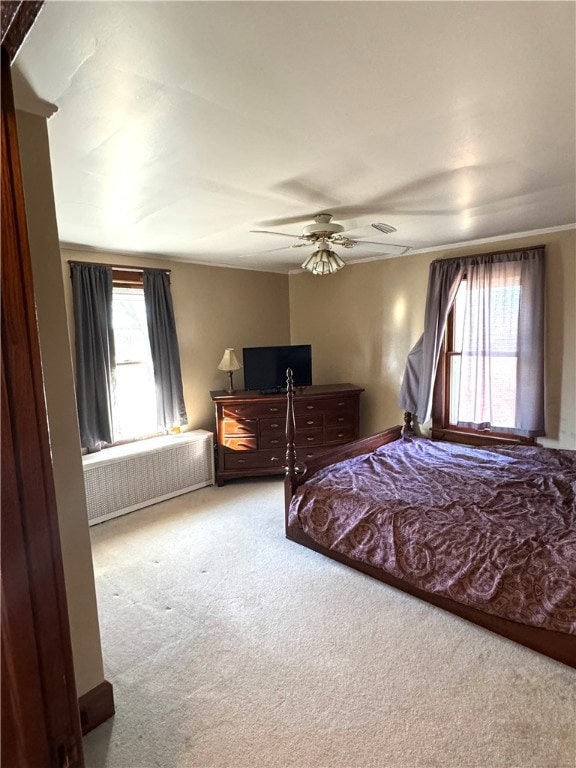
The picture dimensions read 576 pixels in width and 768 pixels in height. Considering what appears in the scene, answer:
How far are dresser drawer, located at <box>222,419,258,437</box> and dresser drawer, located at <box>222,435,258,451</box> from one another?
4cm

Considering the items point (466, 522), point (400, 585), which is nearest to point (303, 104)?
point (466, 522)

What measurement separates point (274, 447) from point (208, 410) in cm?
92

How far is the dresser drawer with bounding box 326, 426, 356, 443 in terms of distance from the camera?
464cm

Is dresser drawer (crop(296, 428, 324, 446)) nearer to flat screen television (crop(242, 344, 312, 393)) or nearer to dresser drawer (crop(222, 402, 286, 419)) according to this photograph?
dresser drawer (crop(222, 402, 286, 419))

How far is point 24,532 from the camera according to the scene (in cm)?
97

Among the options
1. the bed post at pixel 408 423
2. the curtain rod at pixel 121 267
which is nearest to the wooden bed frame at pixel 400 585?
the bed post at pixel 408 423

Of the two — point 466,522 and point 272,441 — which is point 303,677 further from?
point 272,441

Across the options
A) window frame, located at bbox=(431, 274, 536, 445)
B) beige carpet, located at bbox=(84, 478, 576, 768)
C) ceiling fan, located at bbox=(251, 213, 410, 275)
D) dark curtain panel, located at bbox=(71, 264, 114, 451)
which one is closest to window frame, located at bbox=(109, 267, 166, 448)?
dark curtain panel, located at bbox=(71, 264, 114, 451)

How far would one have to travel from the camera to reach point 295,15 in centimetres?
105

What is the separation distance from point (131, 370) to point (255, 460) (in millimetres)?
1597

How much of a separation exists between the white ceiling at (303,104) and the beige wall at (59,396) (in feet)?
0.73

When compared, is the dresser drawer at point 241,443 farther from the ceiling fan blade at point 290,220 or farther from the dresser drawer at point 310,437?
the ceiling fan blade at point 290,220

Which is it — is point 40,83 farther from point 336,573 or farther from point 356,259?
point 356,259

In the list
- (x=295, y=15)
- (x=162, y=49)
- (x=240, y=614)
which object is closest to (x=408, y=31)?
(x=295, y=15)
